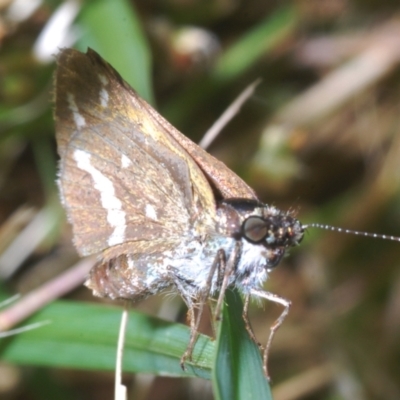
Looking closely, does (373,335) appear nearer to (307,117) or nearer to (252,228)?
(307,117)

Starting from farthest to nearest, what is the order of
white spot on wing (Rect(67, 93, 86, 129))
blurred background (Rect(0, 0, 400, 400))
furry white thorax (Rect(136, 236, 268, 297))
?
blurred background (Rect(0, 0, 400, 400)) < white spot on wing (Rect(67, 93, 86, 129)) < furry white thorax (Rect(136, 236, 268, 297))

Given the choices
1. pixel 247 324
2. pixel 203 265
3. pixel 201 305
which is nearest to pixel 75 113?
pixel 203 265

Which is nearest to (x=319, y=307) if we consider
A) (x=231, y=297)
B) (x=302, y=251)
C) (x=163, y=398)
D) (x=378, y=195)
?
(x=302, y=251)

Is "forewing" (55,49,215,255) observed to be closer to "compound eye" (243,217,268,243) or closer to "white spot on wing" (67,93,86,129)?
"white spot on wing" (67,93,86,129)

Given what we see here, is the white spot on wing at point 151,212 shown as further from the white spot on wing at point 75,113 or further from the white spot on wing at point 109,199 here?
the white spot on wing at point 75,113

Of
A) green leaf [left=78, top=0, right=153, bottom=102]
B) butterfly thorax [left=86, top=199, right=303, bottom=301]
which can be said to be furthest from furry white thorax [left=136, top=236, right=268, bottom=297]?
green leaf [left=78, top=0, right=153, bottom=102]
